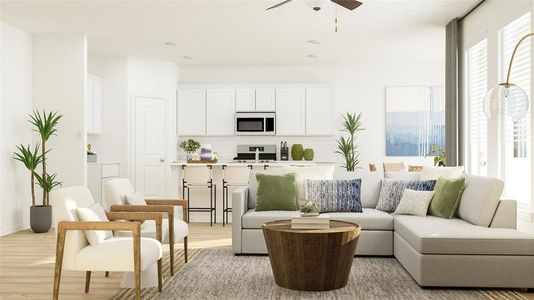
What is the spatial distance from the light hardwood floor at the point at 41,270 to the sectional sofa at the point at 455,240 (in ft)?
4.49

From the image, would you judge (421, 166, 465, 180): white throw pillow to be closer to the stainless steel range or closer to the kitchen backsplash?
the kitchen backsplash

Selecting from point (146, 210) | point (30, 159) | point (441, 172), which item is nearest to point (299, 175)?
point (441, 172)

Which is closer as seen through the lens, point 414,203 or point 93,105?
point 414,203

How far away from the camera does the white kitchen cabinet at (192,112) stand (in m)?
11.1

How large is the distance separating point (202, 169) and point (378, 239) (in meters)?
3.49

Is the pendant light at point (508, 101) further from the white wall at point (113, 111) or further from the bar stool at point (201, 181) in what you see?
the white wall at point (113, 111)

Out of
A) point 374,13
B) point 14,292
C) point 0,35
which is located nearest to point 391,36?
point 374,13

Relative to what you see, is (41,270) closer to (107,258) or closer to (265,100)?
(107,258)

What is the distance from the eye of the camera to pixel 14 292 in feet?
14.8

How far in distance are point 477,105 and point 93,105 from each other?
6.18 meters

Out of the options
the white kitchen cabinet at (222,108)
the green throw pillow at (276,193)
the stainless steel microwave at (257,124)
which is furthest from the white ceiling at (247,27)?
the green throw pillow at (276,193)

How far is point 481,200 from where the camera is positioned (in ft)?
16.6

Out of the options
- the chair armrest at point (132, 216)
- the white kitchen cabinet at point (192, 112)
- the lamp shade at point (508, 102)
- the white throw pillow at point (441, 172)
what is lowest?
the chair armrest at point (132, 216)

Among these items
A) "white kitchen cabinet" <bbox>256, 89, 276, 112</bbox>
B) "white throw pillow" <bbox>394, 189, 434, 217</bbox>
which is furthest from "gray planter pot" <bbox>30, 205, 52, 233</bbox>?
"white throw pillow" <bbox>394, 189, 434, 217</bbox>
